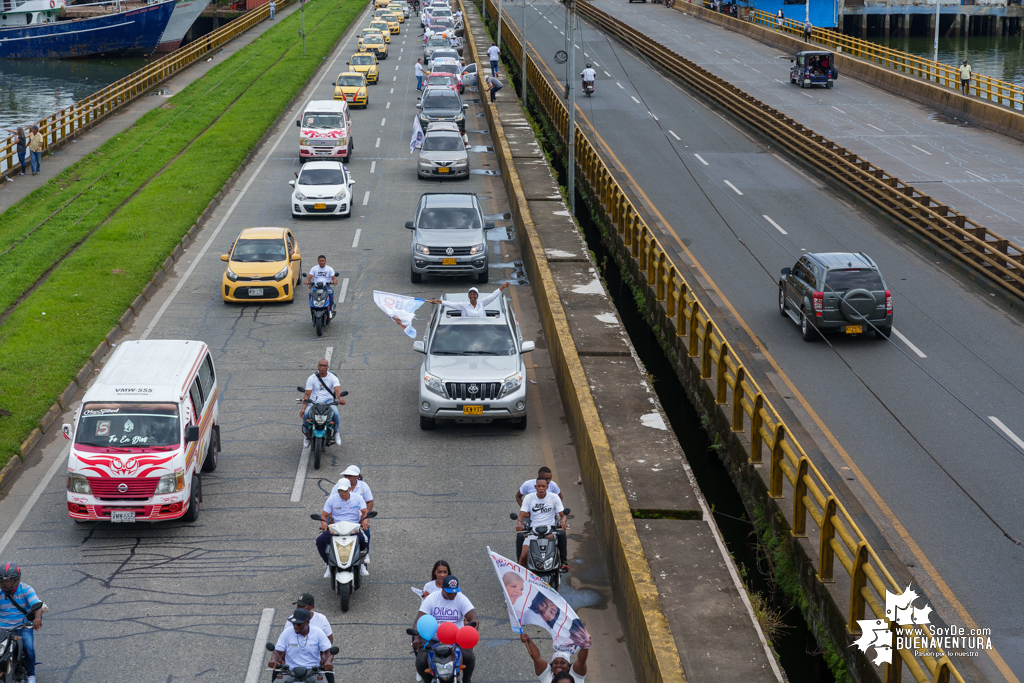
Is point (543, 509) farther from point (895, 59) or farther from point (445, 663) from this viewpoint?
point (895, 59)

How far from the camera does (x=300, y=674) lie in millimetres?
10547

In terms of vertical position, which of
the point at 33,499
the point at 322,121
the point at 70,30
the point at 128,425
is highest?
the point at 70,30

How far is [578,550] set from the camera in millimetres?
14664

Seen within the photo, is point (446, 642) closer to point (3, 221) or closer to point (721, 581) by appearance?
point (721, 581)

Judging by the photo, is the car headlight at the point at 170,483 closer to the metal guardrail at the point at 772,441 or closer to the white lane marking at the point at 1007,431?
the metal guardrail at the point at 772,441

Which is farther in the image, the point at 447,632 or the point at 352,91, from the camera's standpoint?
the point at 352,91

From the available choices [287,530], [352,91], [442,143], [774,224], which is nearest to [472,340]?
[287,530]

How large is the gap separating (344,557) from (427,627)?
2.59m

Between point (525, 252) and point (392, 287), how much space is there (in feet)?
13.4

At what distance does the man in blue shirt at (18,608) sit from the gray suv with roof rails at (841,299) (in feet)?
52.5

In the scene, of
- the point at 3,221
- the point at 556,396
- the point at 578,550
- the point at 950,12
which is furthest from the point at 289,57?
the point at 950,12

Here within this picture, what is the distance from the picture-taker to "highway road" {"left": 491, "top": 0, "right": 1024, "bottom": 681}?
571 inches

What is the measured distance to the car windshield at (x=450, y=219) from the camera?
1123 inches

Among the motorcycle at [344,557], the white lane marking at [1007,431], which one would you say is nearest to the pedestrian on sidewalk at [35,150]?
the motorcycle at [344,557]
